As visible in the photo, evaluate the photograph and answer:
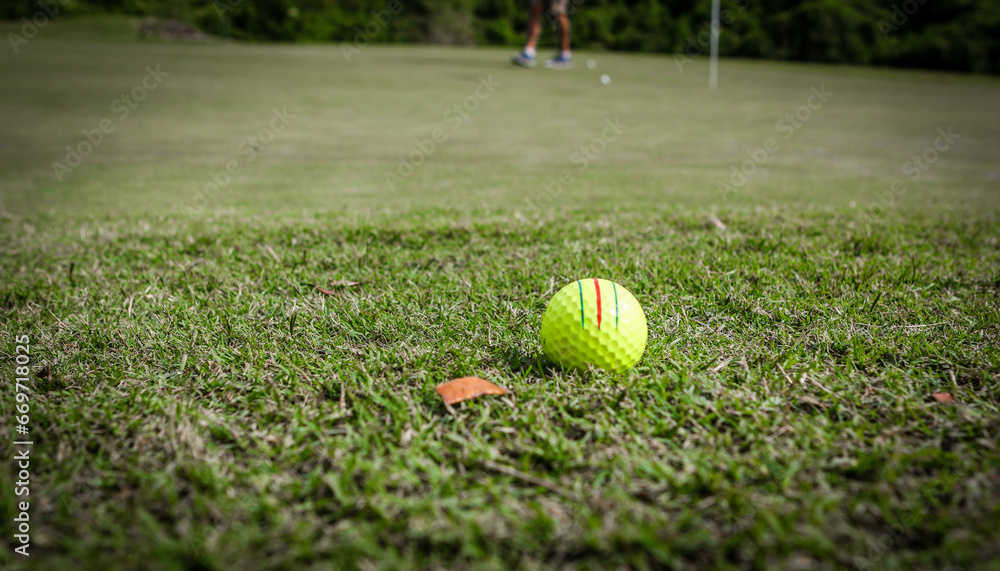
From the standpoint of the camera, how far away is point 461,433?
5.96 feet

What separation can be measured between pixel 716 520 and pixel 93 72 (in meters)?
20.4

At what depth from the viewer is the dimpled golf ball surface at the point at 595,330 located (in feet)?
6.95

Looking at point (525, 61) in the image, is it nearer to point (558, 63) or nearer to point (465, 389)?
point (558, 63)

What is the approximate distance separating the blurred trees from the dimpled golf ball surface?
2962 cm

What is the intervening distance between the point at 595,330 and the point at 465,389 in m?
0.50

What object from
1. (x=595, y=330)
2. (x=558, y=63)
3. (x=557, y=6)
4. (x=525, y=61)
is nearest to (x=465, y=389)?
(x=595, y=330)

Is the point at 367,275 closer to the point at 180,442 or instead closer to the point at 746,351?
the point at 180,442

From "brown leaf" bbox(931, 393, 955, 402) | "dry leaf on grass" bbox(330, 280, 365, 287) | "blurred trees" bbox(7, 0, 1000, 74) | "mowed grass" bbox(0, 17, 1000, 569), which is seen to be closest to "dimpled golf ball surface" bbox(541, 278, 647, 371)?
"mowed grass" bbox(0, 17, 1000, 569)

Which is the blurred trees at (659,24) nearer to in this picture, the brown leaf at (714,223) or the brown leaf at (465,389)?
the brown leaf at (714,223)

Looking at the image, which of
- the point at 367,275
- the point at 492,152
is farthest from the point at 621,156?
the point at 367,275

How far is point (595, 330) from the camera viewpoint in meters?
2.10

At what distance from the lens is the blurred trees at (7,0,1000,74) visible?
91.0ft

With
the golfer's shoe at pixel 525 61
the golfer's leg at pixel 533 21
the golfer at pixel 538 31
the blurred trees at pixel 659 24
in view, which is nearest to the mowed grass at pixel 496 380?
the golfer at pixel 538 31

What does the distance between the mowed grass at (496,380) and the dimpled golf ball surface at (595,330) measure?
3.1 inches
